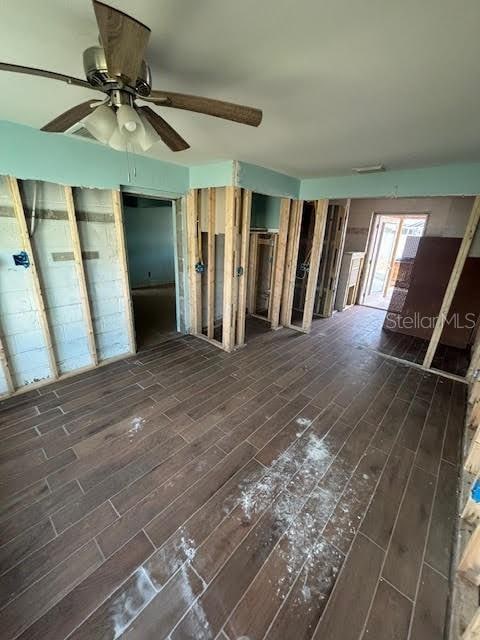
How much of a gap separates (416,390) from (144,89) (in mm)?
3814

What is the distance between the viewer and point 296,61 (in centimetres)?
128

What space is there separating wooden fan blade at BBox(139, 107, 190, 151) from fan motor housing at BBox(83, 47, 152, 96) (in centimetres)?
11

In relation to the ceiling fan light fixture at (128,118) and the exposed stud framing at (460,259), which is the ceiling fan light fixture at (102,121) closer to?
the ceiling fan light fixture at (128,118)

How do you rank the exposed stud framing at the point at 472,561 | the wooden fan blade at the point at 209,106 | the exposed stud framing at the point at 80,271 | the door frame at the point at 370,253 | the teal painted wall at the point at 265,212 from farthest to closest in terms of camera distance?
the door frame at the point at 370,253 < the teal painted wall at the point at 265,212 < the exposed stud framing at the point at 80,271 < the exposed stud framing at the point at 472,561 < the wooden fan blade at the point at 209,106

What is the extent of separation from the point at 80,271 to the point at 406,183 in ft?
13.3

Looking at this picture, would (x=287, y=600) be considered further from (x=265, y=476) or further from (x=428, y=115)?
(x=428, y=115)

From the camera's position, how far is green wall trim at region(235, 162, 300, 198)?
332 centimetres

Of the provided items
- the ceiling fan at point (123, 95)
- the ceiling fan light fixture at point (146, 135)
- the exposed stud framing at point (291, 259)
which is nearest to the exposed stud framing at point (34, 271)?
the ceiling fan at point (123, 95)

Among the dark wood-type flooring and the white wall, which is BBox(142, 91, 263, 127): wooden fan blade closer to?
the dark wood-type flooring

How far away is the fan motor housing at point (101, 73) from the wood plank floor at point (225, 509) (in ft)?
7.72

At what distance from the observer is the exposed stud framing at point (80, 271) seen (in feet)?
9.02

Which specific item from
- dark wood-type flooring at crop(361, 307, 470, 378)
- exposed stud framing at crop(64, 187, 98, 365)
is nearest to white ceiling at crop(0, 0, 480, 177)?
exposed stud framing at crop(64, 187, 98, 365)

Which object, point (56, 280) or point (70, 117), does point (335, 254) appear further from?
point (70, 117)

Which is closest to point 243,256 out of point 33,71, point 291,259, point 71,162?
point 291,259
